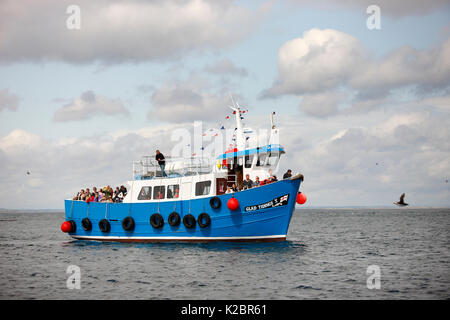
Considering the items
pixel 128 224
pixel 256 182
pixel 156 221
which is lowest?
pixel 128 224

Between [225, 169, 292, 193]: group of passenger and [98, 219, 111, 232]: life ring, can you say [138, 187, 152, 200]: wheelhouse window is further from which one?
[225, 169, 292, 193]: group of passenger

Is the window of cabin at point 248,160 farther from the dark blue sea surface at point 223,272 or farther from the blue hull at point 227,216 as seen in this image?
the dark blue sea surface at point 223,272

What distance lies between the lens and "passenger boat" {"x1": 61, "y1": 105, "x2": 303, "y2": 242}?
86.4ft

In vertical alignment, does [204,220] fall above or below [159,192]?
below

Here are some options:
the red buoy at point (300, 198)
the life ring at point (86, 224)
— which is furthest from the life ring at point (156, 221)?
the red buoy at point (300, 198)

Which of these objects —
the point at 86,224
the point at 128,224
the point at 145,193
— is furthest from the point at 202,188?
the point at 86,224

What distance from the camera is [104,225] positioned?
32.2 meters

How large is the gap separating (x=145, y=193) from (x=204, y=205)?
5.29 metres

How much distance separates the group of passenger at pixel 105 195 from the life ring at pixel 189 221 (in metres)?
6.57

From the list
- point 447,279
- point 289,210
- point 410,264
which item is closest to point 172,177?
point 289,210

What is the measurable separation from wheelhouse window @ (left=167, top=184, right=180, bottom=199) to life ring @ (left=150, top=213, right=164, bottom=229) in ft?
4.80

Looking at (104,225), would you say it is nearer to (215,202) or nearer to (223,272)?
→ (215,202)

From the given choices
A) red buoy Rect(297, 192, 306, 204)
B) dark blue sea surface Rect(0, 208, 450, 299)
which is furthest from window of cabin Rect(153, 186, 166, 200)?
red buoy Rect(297, 192, 306, 204)

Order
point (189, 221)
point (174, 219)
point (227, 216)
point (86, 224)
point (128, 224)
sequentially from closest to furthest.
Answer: point (227, 216)
point (189, 221)
point (174, 219)
point (128, 224)
point (86, 224)
